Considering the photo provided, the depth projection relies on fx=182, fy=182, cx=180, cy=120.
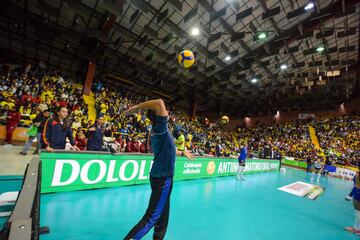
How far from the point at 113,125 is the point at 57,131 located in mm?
7734

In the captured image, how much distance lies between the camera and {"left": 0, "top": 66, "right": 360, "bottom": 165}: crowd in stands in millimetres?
8016

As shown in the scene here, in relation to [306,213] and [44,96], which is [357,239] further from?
[44,96]

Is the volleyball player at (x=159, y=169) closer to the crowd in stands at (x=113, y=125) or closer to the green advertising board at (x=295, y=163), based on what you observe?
the crowd in stands at (x=113, y=125)

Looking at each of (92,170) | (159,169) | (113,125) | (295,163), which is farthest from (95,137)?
(295,163)

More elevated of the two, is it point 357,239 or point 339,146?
point 339,146

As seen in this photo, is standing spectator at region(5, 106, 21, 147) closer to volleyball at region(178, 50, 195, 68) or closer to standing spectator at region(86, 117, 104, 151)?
standing spectator at region(86, 117, 104, 151)

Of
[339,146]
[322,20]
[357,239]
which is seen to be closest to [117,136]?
[357,239]

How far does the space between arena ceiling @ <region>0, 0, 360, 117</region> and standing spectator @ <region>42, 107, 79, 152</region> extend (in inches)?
290

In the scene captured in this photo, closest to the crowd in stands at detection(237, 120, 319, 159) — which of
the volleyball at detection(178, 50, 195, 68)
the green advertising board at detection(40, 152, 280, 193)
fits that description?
the volleyball at detection(178, 50, 195, 68)

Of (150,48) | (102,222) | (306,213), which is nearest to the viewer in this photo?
(102,222)

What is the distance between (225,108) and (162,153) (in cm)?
3379

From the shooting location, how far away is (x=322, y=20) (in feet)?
36.1

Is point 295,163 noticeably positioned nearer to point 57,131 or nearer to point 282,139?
point 282,139

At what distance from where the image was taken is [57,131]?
418 cm
